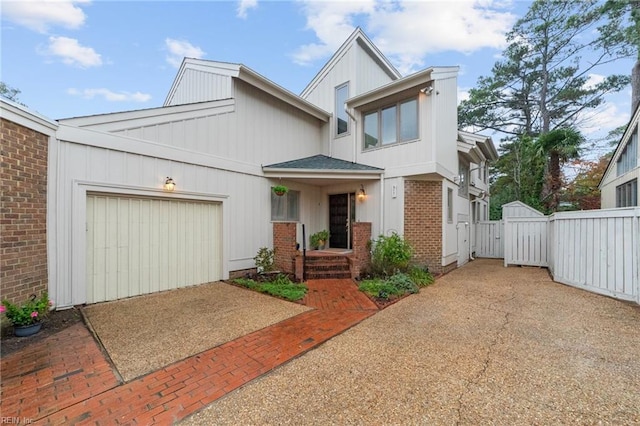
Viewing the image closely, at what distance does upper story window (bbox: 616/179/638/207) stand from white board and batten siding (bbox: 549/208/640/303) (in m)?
4.44

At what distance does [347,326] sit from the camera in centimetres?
412

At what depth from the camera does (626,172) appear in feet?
30.9

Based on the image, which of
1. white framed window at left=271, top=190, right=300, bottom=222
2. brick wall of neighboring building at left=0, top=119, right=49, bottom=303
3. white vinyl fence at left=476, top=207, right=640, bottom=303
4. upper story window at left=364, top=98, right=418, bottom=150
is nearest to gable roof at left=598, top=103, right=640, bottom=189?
white vinyl fence at left=476, top=207, right=640, bottom=303

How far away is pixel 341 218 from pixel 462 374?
6.93 meters

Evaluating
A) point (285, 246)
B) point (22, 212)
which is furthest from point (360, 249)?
point (22, 212)

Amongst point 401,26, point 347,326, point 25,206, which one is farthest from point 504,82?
point 25,206

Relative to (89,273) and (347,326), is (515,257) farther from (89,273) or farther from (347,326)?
(89,273)

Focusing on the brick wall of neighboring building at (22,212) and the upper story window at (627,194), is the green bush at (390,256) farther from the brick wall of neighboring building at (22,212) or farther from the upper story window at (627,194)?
the upper story window at (627,194)

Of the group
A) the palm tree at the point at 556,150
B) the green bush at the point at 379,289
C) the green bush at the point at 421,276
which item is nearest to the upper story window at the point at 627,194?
the palm tree at the point at 556,150

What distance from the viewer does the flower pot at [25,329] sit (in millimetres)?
3596

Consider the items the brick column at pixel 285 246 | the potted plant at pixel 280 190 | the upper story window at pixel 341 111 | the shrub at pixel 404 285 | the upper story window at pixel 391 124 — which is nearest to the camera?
the shrub at pixel 404 285

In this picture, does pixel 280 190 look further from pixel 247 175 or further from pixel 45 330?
pixel 45 330

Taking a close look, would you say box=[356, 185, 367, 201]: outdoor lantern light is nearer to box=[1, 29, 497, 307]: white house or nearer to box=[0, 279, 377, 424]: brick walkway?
box=[1, 29, 497, 307]: white house

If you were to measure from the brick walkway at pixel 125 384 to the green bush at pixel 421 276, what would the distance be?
3.42 m
